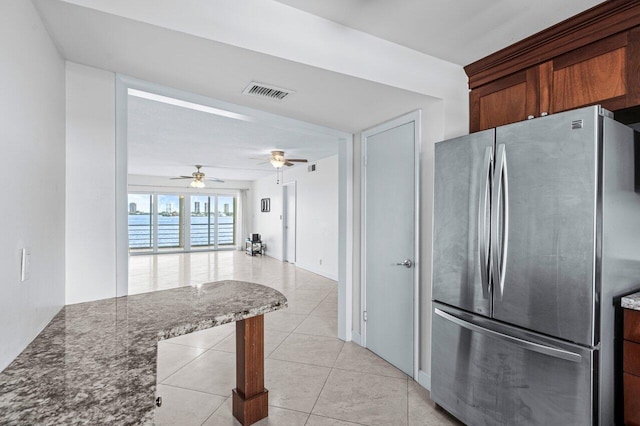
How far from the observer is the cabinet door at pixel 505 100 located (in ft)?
6.11

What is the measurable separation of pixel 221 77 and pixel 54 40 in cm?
79

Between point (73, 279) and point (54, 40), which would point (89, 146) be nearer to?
point (54, 40)

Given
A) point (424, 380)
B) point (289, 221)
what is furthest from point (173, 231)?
point (424, 380)

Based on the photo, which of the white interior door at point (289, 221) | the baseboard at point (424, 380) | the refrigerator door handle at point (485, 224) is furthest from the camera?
the white interior door at point (289, 221)

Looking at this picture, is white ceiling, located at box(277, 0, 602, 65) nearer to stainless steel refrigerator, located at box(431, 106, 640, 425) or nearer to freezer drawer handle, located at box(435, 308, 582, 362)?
stainless steel refrigerator, located at box(431, 106, 640, 425)

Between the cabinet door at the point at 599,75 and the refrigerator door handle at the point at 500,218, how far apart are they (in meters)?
0.47

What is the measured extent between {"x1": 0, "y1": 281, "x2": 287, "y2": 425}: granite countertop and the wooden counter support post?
0.27 metres

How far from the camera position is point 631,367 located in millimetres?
1426

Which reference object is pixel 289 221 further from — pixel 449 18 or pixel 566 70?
pixel 566 70

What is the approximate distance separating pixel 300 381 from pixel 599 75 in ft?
9.14

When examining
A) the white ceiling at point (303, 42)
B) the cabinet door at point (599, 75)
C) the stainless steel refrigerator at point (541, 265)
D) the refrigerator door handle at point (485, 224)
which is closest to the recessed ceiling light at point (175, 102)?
the white ceiling at point (303, 42)

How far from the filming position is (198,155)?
6.14 metres

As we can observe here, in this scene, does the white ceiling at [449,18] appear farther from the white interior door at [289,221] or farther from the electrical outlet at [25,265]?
the white interior door at [289,221]

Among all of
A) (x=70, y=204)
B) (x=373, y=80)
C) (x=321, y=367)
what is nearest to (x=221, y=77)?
(x=373, y=80)
